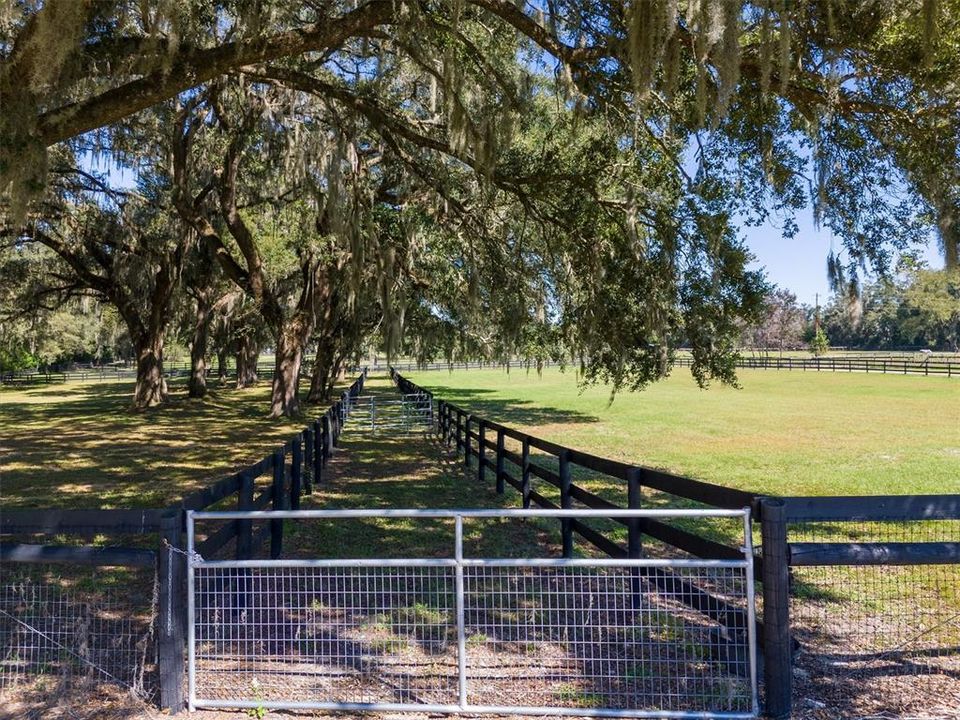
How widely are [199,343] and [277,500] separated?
25.6 meters

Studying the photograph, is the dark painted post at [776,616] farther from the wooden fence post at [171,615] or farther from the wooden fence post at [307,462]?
the wooden fence post at [307,462]

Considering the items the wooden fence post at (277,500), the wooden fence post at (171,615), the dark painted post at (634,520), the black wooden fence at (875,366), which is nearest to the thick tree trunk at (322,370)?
the wooden fence post at (277,500)

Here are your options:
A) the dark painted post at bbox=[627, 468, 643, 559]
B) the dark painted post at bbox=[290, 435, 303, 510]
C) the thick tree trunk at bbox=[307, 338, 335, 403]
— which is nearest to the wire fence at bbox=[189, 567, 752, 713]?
the dark painted post at bbox=[627, 468, 643, 559]

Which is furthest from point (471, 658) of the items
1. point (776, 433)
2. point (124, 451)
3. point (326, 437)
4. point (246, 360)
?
point (246, 360)

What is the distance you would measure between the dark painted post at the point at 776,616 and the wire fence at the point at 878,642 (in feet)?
0.78

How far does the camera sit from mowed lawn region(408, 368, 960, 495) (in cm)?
1199

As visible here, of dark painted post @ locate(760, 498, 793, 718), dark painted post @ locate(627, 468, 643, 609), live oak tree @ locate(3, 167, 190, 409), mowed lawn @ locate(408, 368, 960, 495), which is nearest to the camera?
dark painted post @ locate(760, 498, 793, 718)

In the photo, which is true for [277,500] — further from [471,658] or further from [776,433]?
[776,433]

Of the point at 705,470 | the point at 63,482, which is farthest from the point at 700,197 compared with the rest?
the point at 63,482

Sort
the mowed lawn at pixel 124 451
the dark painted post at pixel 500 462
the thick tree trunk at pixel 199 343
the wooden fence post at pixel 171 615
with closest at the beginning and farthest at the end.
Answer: the wooden fence post at pixel 171 615
the dark painted post at pixel 500 462
the mowed lawn at pixel 124 451
the thick tree trunk at pixel 199 343

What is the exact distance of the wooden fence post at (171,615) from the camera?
3.70m

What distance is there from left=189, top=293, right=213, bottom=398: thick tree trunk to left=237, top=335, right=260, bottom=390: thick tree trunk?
8.75 m

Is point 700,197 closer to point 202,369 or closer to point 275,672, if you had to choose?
point 275,672

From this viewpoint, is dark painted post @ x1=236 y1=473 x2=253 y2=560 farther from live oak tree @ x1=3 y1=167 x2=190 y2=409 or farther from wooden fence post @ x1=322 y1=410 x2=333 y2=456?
live oak tree @ x1=3 y1=167 x2=190 y2=409
